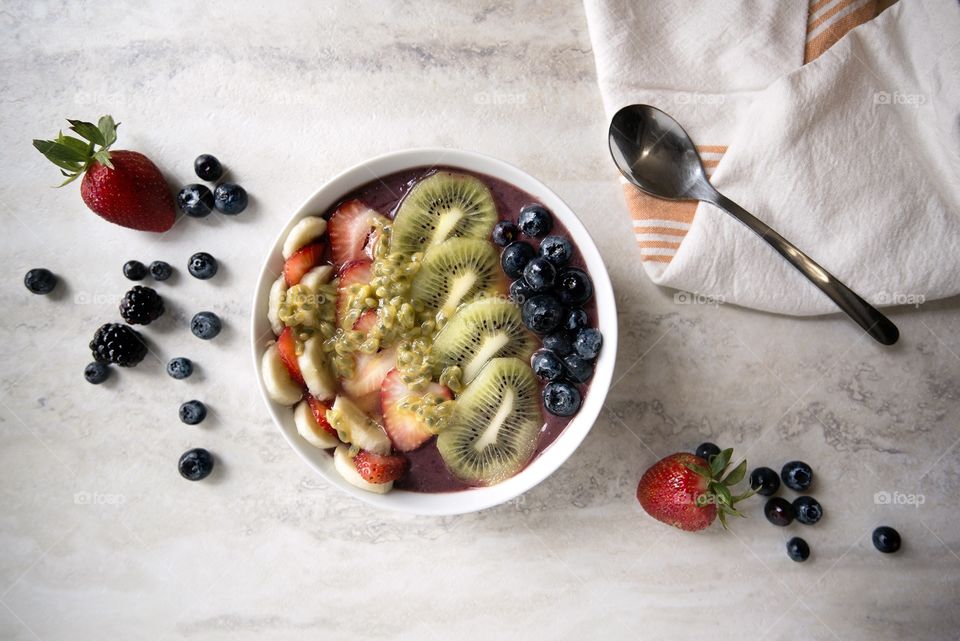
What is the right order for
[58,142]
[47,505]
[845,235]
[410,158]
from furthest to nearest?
[47,505] → [845,235] → [58,142] → [410,158]

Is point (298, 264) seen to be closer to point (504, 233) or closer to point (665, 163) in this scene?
point (504, 233)

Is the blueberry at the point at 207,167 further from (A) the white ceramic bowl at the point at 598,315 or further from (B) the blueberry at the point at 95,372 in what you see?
(B) the blueberry at the point at 95,372

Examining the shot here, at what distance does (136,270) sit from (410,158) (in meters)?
0.98

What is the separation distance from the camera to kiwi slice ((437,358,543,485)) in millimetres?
1695

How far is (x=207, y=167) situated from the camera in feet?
6.60

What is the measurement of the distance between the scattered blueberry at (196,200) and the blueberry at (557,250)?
108 centimetres

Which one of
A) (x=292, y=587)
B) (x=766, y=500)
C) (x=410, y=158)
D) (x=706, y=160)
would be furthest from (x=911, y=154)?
(x=292, y=587)

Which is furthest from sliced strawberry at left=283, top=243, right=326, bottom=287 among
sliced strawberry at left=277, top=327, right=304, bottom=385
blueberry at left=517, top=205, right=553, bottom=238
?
blueberry at left=517, top=205, right=553, bottom=238

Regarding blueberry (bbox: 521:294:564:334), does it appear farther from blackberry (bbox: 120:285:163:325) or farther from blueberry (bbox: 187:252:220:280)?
blackberry (bbox: 120:285:163:325)

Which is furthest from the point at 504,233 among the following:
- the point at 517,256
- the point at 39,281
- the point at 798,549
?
the point at 39,281

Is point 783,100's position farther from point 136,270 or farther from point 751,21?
point 136,270

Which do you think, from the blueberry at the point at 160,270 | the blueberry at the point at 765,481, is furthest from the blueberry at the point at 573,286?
the blueberry at the point at 160,270

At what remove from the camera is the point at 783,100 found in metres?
1.94

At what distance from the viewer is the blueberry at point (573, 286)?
1684mm
